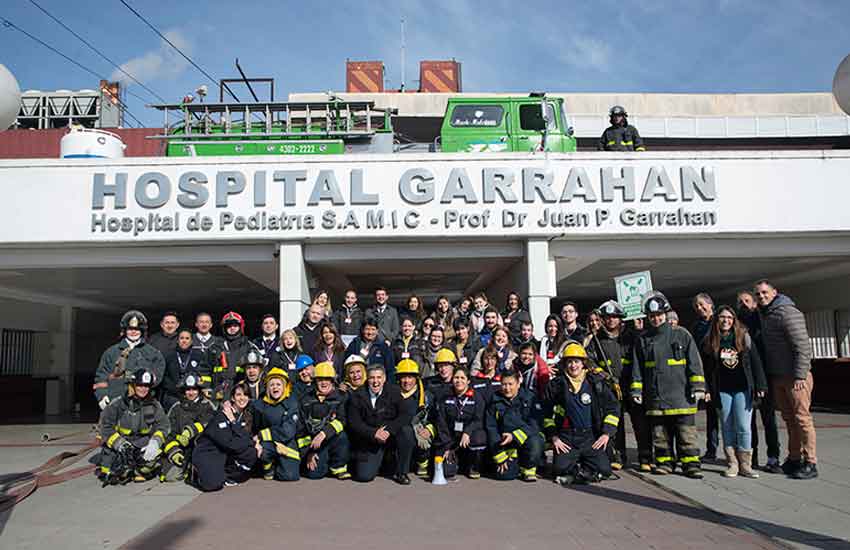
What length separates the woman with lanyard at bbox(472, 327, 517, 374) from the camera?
299 inches

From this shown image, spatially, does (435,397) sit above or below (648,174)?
below

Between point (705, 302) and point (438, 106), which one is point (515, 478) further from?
point (438, 106)

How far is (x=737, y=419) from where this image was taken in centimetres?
665

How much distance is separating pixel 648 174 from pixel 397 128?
22832 mm

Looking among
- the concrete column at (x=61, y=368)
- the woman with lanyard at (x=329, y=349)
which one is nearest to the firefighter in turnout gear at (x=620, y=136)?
the woman with lanyard at (x=329, y=349)

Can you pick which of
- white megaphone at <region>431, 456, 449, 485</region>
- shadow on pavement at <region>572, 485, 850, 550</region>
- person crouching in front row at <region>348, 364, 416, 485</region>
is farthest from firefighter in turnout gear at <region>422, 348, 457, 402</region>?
shadow on pavement at <region>572, 485, 850, 550</region>

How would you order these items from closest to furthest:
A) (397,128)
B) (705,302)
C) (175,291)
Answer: (705,302)
(175,291)
(397,128)

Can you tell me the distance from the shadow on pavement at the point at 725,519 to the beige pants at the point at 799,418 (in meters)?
1.86

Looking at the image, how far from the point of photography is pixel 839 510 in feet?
17.3

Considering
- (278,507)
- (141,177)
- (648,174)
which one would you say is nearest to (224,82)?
(141,177)

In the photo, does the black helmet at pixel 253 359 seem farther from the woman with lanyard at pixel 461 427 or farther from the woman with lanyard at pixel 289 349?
the woman with lanyard at pixel 461 427

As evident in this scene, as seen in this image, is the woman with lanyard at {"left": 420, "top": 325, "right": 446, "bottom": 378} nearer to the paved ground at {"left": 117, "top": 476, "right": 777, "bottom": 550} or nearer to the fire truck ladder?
the paved ground at {"left": 117, "top": 476, "right": 777, "bottom": 550}

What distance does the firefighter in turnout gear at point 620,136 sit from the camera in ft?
39.3

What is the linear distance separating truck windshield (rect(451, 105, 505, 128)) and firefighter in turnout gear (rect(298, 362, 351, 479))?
6.80 m
